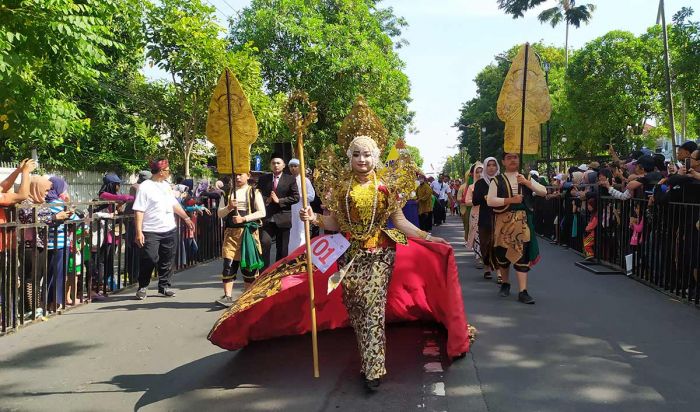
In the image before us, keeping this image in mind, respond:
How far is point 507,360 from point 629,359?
3.26ft

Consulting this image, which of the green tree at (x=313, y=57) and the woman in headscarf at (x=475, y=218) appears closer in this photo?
the woman in headscarf at (x=475, y=218)

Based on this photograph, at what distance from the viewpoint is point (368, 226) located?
4.67m

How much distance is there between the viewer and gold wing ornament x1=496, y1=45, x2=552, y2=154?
869 cm

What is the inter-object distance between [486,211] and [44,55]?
7.11m

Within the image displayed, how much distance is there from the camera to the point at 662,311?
23.2 ft

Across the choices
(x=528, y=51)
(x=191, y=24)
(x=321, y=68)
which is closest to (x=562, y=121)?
(x=321, y=68)

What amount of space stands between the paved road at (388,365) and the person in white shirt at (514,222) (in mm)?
510

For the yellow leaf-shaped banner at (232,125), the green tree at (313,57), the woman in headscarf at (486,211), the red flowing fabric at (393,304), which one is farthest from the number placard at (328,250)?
the green tree at (313,57)

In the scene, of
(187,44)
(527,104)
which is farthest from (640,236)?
(187,44)

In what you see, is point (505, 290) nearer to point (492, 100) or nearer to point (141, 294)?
point (141, 294)

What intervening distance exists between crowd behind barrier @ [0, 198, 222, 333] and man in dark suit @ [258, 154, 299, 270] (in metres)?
2.24

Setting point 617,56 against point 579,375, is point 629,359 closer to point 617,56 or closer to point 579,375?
point 579,375

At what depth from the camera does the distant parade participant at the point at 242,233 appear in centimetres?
756

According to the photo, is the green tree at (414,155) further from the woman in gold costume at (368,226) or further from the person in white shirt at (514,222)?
the person in white shirt at (514,222)
